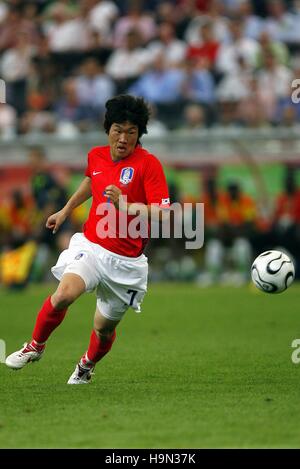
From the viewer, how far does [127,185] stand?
828 cm

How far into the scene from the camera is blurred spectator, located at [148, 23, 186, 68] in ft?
68.6

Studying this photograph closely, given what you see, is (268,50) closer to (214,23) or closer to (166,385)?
(214,23)

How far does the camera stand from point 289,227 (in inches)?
730

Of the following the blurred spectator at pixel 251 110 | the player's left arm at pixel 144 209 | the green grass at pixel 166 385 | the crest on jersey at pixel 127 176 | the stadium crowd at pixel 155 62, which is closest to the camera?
the green grass at pixel 166 385

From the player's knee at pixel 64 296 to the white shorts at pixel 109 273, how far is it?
6.6 inches

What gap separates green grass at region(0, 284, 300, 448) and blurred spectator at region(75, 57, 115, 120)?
6738 millimetres

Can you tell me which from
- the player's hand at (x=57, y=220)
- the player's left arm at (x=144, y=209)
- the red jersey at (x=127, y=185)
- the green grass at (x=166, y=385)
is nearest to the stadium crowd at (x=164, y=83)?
the green grass at (x=166, y=385)

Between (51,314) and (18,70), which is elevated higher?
(18,70)

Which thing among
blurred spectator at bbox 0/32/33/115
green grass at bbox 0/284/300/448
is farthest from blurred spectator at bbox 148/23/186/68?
green grass at bbox 0/284/300/448

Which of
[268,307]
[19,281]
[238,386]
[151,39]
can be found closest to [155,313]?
[268,307]

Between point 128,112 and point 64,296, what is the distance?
4.82ft

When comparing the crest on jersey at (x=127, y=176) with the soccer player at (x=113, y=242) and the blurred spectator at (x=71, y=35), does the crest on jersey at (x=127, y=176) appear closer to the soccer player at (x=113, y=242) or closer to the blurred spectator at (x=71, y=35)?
the soccer player at (x=113, y=242)

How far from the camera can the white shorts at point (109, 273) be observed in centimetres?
822

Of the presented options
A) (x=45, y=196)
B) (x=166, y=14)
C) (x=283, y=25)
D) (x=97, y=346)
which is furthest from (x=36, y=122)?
(x=97, y=346)
